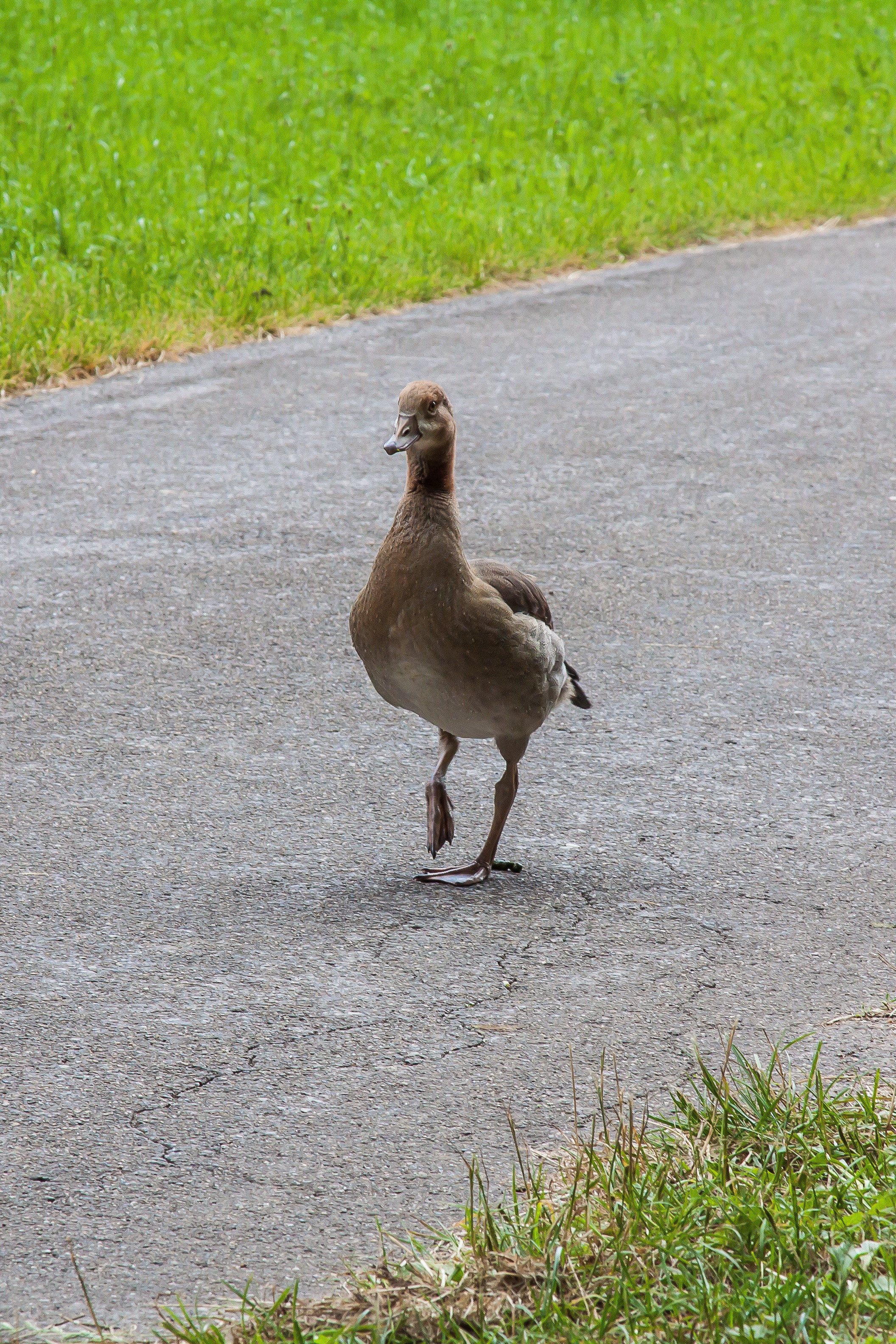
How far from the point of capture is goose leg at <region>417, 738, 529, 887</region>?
438cm

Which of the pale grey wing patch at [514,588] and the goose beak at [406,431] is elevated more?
the goose beak at [406,431]

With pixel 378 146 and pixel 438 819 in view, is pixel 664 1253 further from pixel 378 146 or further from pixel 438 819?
pixel 378 146

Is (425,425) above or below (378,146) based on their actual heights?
above

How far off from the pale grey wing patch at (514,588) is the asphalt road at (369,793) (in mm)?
663

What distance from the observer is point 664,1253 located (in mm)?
2736

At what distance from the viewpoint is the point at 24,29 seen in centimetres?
1500

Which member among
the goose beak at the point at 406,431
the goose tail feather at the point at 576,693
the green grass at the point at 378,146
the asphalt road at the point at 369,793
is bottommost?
the asphalt road at the point at 369,793

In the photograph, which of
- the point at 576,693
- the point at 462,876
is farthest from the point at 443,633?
the point at 576,693

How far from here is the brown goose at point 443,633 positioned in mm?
4121

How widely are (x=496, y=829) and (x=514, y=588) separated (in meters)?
0.65

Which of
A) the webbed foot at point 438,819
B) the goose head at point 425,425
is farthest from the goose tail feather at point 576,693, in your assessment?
the goose head at point 425,425

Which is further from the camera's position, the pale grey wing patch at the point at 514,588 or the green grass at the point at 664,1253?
the pale grey wing patch at the point at 514,588

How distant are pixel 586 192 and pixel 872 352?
294 cm

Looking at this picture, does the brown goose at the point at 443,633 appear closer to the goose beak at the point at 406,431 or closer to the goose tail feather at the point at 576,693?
the goose beak at the point at 406,431
